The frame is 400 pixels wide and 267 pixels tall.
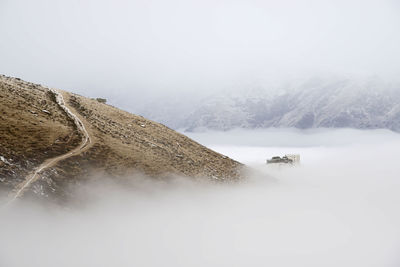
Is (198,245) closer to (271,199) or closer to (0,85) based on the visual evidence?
(271,199)

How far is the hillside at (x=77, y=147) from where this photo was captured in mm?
56281

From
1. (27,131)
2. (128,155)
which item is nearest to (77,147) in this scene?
(27,131)

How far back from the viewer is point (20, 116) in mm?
66812

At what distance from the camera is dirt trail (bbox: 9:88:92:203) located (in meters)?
51.0

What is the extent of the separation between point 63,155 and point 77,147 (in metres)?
4.10

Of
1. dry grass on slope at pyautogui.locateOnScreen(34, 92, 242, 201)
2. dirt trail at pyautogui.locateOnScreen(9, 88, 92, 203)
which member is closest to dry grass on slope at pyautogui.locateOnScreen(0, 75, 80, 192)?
dirt trail at pyautogui.locateOnScreen(9, 88, 92, 203)

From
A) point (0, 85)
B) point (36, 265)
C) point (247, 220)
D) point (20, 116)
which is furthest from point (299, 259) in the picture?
point (0, 85)

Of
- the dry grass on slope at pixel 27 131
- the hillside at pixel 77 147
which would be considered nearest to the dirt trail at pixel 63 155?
the hillside at pixel 77 147

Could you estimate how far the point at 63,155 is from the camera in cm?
6228

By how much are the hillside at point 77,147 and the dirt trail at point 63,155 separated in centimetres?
21

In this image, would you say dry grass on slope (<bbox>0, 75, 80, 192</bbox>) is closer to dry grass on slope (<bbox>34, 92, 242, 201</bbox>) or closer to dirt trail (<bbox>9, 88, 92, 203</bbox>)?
dirt trail (<bbox>9, 88, 92, 203</bbox>)

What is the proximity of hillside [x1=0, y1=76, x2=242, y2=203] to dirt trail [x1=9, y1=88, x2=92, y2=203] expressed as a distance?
8.4 inches

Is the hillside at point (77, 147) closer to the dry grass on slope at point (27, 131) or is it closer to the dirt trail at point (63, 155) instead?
the dry grass on slope at point (27, 131)

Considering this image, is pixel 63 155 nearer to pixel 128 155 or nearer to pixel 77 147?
pixel 77 147
